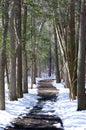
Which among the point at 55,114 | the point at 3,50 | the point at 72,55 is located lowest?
the point at 55,114

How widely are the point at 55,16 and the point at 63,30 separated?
2.08m

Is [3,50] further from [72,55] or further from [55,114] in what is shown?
[72,55]

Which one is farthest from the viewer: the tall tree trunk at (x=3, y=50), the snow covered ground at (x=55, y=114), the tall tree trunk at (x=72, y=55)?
the tall tree trunk at (x=72, y=55)

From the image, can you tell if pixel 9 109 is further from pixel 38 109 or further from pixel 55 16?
pixel 55 16

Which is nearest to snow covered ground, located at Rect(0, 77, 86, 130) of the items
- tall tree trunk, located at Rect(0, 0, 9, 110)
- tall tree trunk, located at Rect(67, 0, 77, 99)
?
tall tree trunk, located at Rect(0, 0, 9, 110)

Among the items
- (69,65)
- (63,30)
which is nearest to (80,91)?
(69,65)

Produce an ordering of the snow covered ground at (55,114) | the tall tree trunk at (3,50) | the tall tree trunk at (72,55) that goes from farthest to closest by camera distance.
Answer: the tall tree trunk at (72,55) < the tall tree trunk at (3,50) < the snow covered ground at (55,114)

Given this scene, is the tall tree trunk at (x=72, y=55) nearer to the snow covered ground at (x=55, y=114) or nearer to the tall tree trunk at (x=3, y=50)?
the snow covered ground at (x=55, y=114)

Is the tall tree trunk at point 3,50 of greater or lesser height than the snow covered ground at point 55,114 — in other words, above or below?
above

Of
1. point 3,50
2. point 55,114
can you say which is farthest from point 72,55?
point 3,50

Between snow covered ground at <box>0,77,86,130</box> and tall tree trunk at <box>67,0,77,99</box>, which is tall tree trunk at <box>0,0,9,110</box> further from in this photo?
tall tree trunk at <box>67,0,77,99</box>

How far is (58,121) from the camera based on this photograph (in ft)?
44.5

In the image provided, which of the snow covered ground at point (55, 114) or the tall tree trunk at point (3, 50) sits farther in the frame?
the tall tree trunk at point (3, 50)

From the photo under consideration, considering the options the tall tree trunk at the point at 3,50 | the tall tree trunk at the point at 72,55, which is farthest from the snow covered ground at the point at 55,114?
the tall tree trunk at the point at 72,55
